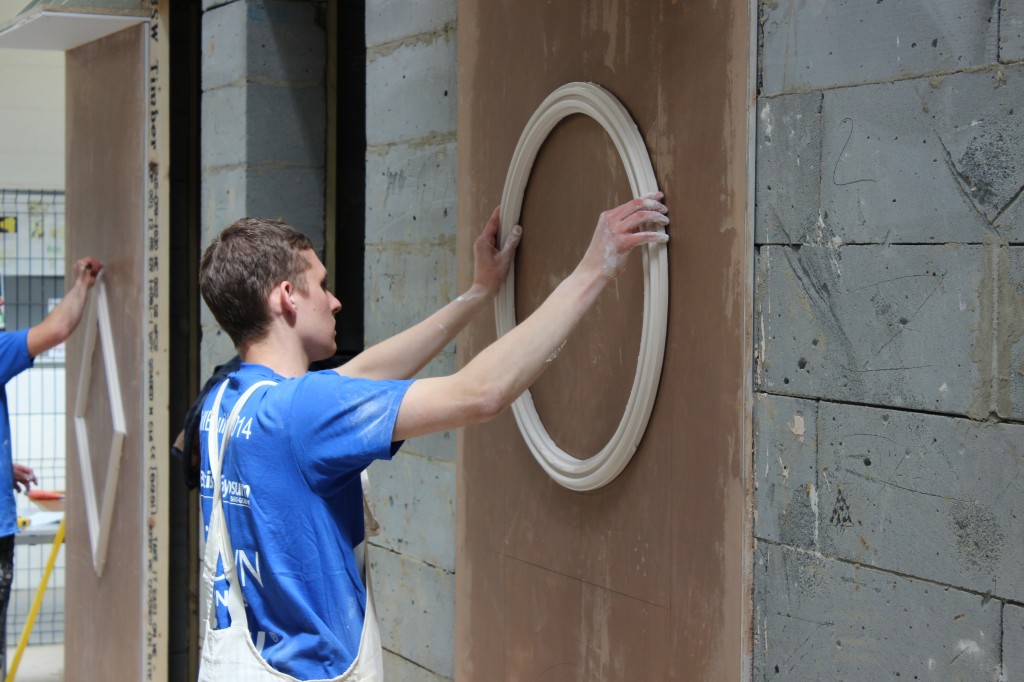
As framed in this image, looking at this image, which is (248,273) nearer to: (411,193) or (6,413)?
(411,193)

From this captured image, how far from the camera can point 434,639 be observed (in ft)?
12.4

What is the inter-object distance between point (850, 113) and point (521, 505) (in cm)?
138

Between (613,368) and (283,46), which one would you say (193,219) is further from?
(613,368)

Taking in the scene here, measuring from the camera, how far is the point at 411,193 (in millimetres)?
3861

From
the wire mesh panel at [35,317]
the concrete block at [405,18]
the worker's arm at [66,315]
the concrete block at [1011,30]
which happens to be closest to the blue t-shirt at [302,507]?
the concrete block at [1011,30]

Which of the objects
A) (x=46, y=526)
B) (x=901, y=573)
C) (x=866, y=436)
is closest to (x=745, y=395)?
(x=866, y=436)

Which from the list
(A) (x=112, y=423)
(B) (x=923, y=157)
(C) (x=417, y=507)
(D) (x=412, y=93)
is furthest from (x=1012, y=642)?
(A) (x=112, y=423)

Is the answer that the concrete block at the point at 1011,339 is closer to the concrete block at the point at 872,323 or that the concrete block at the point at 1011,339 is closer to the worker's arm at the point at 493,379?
the concrete block at the point at 872,323

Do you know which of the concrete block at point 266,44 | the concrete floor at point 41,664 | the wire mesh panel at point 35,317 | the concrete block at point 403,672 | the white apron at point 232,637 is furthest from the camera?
the wire mesh panel at point 35,317

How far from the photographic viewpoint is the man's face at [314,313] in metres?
2.63

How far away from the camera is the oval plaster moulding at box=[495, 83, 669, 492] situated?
2625mm

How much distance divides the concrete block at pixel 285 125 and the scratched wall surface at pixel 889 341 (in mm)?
2792

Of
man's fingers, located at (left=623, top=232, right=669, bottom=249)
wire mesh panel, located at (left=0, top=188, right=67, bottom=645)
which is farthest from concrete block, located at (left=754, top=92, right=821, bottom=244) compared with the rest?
wire mesh panel, located at (left=0, top=188, right=67, bottom=645)

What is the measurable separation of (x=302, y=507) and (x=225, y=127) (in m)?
2.85
